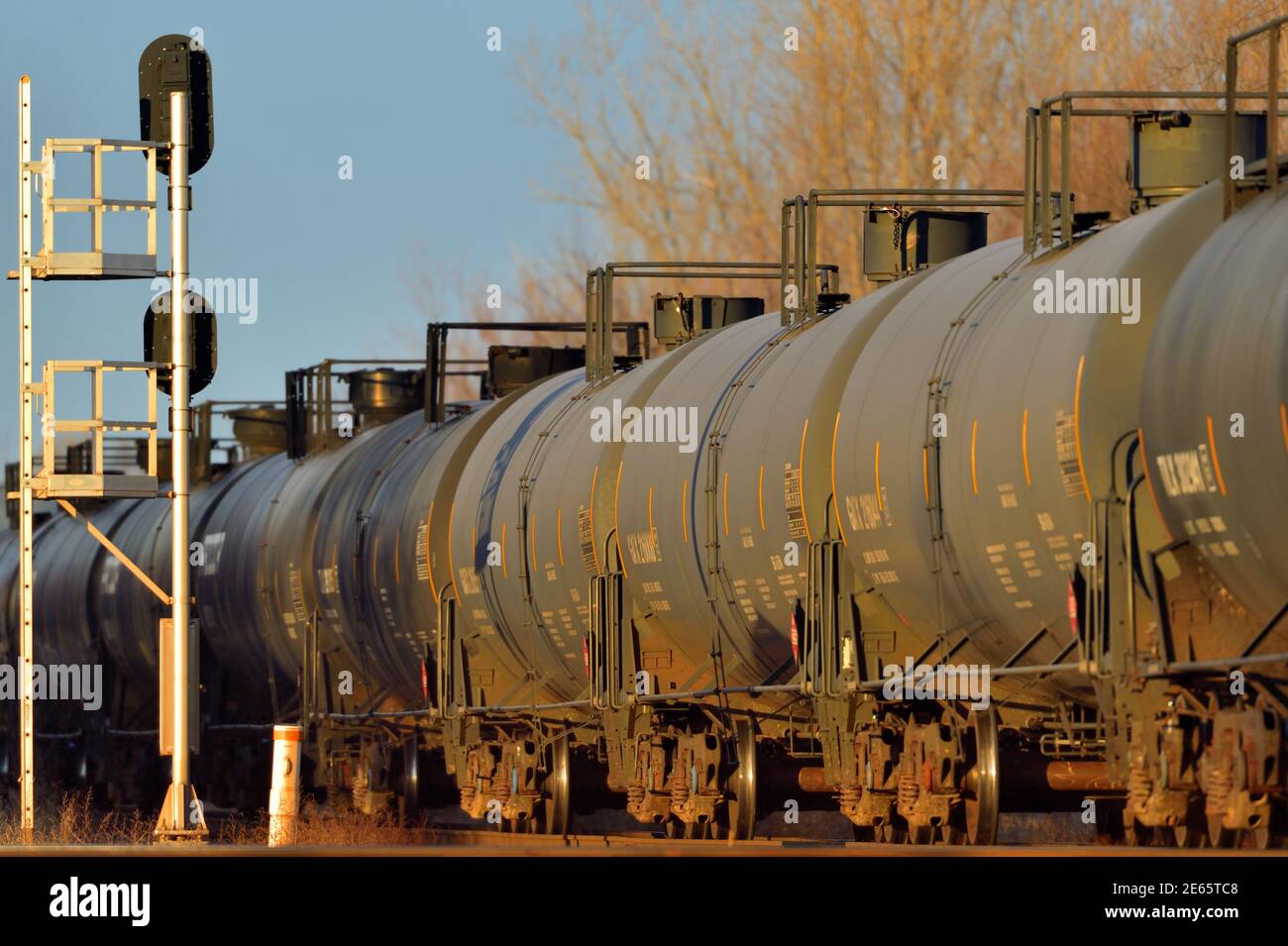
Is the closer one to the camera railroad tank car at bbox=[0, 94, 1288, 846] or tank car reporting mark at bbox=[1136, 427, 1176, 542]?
railroad tank car at bbox=[0, 94, 1288, 846]

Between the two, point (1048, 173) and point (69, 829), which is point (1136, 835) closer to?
point (1048, 173)

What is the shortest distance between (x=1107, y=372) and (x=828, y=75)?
3800 centimetres

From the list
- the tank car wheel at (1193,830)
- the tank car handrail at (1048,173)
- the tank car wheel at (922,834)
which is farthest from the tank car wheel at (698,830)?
the tank car wheel at (1193,830)

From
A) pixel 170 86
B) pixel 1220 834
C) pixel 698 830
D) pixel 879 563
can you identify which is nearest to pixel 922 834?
pixel 879 563

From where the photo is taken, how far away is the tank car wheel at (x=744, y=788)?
16969 mm

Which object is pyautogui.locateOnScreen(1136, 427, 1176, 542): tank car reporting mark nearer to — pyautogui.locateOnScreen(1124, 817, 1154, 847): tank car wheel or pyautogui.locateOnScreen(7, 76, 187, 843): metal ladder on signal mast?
pyautogui.locateOnScreen(1124, 817, 1154, 847): tank car wheel

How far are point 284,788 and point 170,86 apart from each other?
523cm

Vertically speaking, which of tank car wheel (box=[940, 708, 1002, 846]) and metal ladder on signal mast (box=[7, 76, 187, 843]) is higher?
metal ladder on signal mast (box=[7, 76, 187, 843])

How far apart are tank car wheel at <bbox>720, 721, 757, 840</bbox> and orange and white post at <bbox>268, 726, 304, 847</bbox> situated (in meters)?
3.28

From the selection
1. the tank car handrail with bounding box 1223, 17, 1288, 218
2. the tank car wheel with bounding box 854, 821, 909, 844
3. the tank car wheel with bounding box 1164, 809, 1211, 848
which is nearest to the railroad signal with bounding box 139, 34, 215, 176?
the tank car wheel with bounding box 854, 821, 909, 844

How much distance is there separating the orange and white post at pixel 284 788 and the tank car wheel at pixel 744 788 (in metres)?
3.28

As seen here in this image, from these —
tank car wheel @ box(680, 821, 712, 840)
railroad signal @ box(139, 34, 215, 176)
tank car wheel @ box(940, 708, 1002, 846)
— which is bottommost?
tank car wheel @ box(680, 821, 712, 840)

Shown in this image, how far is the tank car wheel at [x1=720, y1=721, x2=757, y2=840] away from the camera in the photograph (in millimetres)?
16969
